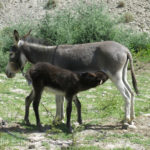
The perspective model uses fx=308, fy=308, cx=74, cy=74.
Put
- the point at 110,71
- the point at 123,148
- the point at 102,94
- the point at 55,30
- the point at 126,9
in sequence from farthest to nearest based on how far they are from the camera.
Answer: the point at 126,9 → the point at 55,30 → the point at 102,94 → the point at 110,71 → the point at 123,148

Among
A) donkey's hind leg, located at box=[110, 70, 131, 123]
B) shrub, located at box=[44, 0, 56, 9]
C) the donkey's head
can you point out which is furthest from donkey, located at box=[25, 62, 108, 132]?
shrub, located at box=[44, 0, 56, 9]

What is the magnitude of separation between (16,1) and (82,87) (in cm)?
3085

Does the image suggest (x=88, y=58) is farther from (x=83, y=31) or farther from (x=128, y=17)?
(x=128, y=17)

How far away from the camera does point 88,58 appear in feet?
23.0

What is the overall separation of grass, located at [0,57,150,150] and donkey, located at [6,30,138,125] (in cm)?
56


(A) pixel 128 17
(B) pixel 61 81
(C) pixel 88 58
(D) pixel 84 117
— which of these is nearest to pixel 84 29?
(A) pixel 128 17

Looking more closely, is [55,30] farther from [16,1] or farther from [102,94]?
[16,1]

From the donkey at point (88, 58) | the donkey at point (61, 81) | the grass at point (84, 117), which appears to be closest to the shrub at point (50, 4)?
the grass at point (84, 117)

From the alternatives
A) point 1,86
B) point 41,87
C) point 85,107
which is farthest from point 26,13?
point 41,87

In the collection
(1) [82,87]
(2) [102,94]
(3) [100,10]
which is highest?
(3) [100,10]

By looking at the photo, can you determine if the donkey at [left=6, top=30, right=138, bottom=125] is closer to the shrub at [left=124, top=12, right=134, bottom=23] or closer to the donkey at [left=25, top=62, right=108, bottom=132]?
the donkey at [left=25, top=62, right=108, bottom=132]

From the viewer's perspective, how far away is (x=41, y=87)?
20.6ft

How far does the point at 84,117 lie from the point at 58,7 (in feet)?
87.9

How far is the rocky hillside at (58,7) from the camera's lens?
95.2 feet
